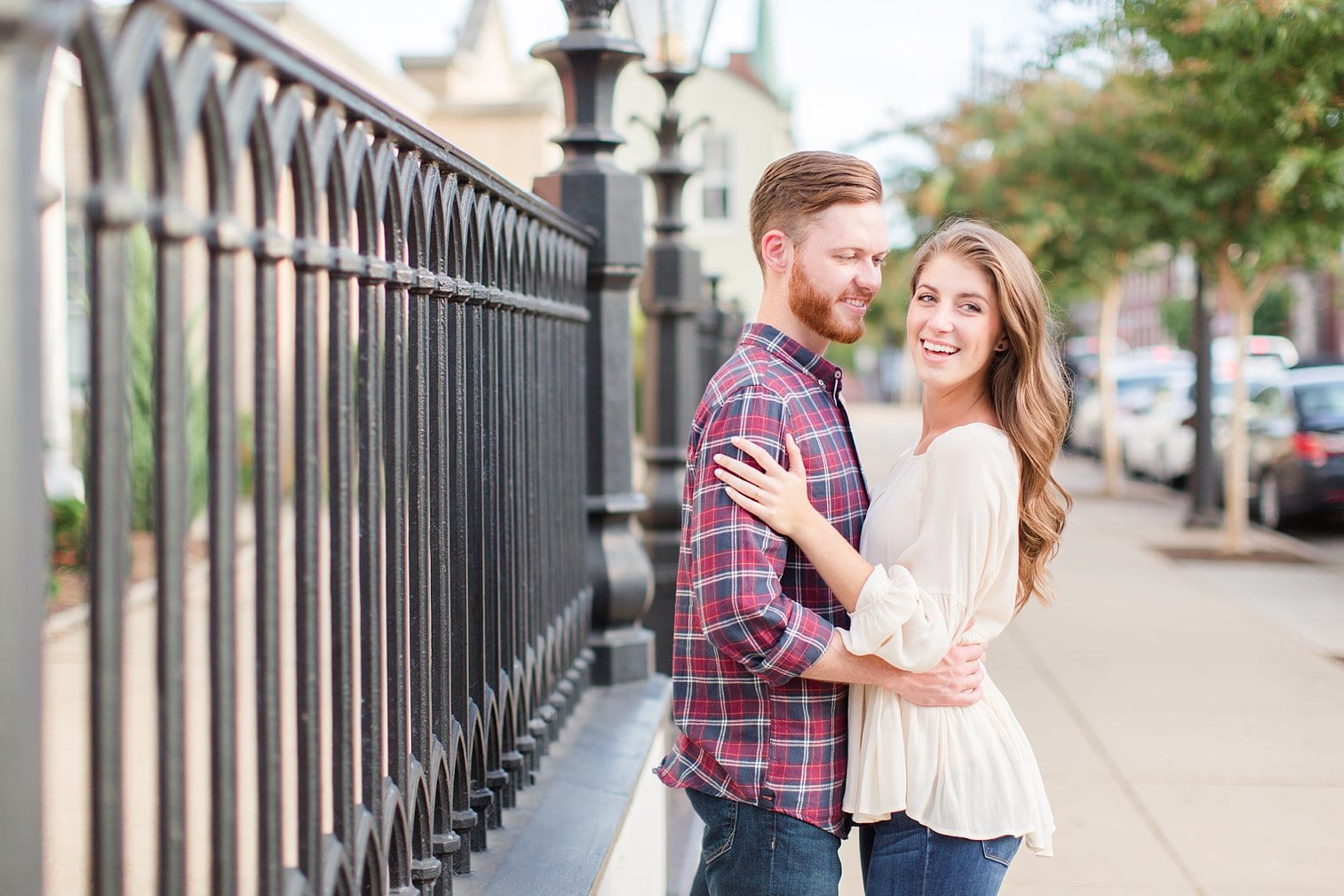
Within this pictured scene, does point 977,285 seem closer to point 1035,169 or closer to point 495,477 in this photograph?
point 495,477

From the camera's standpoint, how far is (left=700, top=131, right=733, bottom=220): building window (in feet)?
97.5

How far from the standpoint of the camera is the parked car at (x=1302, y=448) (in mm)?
13539

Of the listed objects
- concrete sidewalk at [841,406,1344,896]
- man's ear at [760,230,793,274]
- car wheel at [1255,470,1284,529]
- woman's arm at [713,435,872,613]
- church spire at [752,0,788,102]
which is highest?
church spire at [752,0,788,102]

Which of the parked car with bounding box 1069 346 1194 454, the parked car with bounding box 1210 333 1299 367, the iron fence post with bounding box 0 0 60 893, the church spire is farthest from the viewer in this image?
the church spire

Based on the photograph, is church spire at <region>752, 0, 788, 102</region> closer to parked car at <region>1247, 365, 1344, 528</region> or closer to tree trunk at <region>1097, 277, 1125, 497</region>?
tree trunk at <region>1097, 277, 1125, 497</region>

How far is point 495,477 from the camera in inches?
112

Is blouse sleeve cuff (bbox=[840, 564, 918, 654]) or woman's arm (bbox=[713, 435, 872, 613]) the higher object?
woman's arm (bbox=[713, 435, 872, 613])

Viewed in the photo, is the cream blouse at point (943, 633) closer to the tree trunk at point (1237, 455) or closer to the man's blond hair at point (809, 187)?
the man's blond hair at point (809, 187)

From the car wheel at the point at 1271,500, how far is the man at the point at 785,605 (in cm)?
1319

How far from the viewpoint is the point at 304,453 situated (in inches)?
70.3

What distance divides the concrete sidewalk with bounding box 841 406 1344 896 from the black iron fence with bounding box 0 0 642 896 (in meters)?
2.22

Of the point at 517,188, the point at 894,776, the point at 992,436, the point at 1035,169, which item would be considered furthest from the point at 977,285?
the point at 1035,169

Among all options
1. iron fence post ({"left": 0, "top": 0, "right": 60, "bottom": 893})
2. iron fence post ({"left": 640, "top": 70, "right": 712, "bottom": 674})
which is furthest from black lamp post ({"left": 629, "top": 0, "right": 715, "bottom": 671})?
iron fence post ({"left": 0, "top": 0, "right": 60, "bottom": 893})

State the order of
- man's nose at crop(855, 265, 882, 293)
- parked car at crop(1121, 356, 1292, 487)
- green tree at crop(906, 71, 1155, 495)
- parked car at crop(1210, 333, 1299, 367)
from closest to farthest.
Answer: man's nose at crop(855, 265, 882, 293), green tree at crop(906, 71, 1155, 495), parked car at crop(1121, 356, 1292, 487), parked car at crop(1210, 333, 1299, 367)
